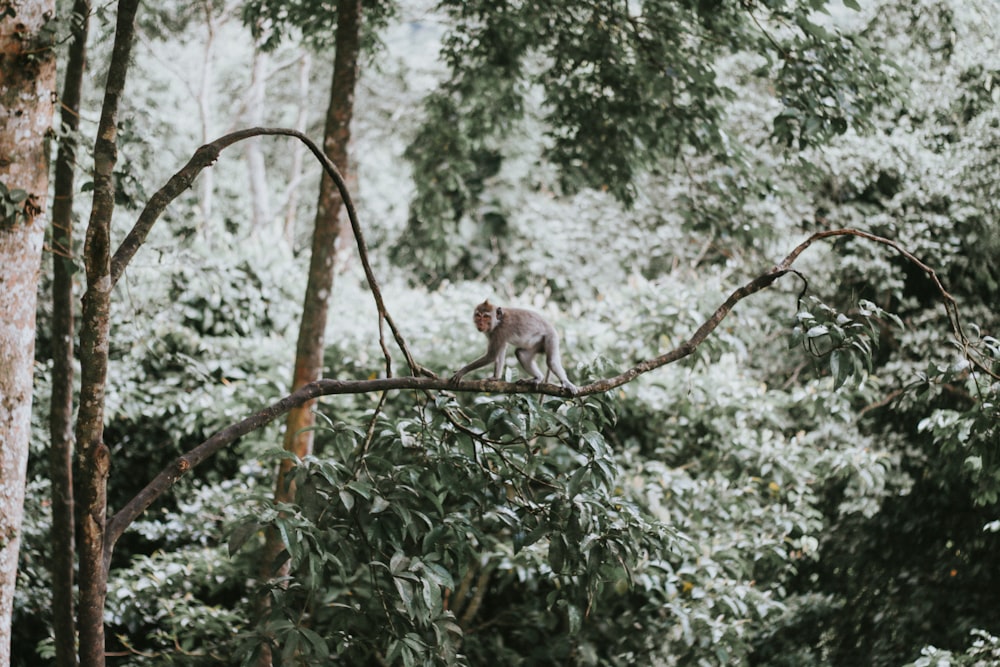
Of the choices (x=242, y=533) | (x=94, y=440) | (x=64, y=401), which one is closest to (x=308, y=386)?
(x=242, y=533)

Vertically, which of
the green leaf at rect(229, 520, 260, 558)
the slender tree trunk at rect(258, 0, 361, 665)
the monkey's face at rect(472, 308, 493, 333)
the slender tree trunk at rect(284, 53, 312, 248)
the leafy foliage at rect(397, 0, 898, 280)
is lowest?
the green leaf at rect(229, 520, 260, 558)

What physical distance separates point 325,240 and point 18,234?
1.66 metres

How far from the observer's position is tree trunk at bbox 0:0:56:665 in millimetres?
2680

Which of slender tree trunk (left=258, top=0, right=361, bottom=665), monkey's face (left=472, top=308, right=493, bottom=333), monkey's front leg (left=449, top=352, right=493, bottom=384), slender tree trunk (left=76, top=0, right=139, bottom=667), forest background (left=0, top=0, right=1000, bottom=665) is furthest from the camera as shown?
slender tree trunk (left=258, top=0, right=361, bottom=665)

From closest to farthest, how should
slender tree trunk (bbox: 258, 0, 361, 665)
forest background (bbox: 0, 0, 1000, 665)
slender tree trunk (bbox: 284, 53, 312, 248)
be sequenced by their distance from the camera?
forest background (bbox: 0, 0, 1000, 665) → slender tree trunk (bbox: 258, 0, 361, 665) → slender tree trunk (bbox: 284, 53, 312, 248)

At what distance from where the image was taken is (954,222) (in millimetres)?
5992

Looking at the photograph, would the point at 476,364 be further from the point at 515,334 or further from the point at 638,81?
the point at 638,81

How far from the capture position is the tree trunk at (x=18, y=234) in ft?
8.79

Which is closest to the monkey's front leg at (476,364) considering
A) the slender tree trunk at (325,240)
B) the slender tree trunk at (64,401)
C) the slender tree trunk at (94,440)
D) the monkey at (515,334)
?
the monkey at (515,334)

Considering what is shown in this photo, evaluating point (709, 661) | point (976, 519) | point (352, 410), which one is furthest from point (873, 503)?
point (352, 410)

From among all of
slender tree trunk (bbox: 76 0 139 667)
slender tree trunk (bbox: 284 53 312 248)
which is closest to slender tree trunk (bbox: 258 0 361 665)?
slender tree trunk (bbox: 76 0 139 667)

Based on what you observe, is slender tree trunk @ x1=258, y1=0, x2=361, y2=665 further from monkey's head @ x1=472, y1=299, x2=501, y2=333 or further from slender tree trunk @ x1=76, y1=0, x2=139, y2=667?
slender tree trunk @ x1=76, y1=0, x2=139, y2=667

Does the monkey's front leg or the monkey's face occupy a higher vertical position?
the monkey's face

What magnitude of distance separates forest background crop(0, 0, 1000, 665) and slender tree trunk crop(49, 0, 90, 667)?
79 millimetres
